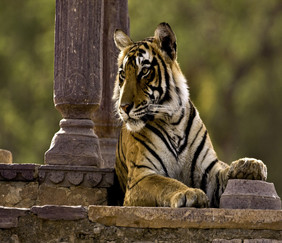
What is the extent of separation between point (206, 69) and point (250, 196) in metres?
15.0

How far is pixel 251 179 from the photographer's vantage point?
6.58 m

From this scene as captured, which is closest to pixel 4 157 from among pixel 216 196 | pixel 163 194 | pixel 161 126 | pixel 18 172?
pixel 18 172

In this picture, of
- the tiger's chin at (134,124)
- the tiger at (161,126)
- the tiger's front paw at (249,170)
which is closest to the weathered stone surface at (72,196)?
the tiger at (161,126)

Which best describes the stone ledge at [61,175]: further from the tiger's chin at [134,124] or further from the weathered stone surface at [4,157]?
the weathered stone surface at [4,157]

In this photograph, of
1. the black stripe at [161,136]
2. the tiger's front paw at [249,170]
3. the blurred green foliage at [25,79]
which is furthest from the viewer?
the blurred green foliage at [25,79]

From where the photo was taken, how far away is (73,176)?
7895 mm

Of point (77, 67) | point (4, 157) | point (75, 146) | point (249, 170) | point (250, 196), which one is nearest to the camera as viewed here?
point (250, 196)

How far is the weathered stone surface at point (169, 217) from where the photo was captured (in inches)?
228

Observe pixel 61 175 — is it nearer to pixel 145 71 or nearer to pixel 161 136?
pixel 161 136

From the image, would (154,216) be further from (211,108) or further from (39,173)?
(211,108)

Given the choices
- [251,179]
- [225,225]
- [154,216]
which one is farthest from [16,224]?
[251,179]

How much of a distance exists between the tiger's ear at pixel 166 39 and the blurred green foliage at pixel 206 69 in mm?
12455

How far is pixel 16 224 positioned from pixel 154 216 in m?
0.92

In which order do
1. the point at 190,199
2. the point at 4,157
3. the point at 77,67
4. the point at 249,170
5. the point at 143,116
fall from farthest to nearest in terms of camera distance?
the point at 4,157
the point at 77,67
the point at 143,116
the point at 249,170
the point at 190,199
